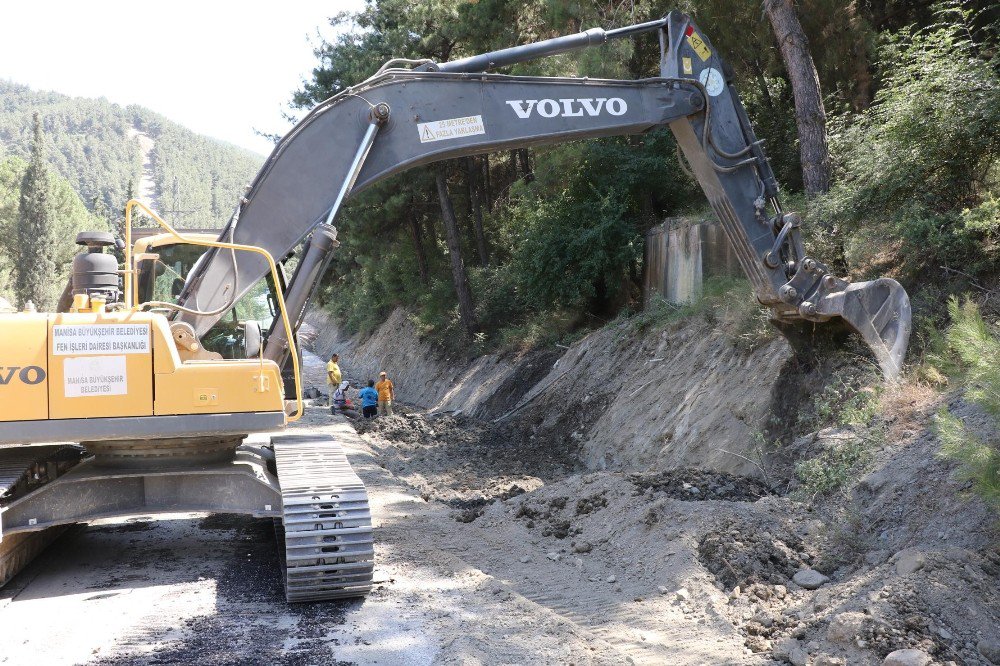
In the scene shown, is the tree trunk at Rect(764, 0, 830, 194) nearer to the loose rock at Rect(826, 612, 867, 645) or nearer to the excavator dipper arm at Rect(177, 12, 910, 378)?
the excavator dipper arm at Rect(177, 12, 910, 378)

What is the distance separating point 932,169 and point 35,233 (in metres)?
61.6

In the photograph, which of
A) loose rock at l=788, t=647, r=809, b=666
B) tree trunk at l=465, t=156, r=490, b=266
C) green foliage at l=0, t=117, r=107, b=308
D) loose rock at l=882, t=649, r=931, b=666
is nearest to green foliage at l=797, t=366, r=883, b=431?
loose rock at l=788, t=647, r=809, b=666

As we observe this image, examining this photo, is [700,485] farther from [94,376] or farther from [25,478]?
[25,478]

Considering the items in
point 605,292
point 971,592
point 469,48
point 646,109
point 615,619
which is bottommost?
point 615,619

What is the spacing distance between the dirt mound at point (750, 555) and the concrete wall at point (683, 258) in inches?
319

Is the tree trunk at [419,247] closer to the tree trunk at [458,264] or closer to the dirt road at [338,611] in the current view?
the tree trunk at [458,264]

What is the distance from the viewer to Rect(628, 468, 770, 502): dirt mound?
325 inches

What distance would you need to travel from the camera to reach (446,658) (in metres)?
5.20

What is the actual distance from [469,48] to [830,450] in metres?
17.3

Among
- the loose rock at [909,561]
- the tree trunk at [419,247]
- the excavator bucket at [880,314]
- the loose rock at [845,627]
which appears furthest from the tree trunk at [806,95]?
the tree trunk at [419,247]

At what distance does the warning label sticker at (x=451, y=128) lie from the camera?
830 cm

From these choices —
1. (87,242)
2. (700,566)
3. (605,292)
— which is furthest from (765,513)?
(605,292)

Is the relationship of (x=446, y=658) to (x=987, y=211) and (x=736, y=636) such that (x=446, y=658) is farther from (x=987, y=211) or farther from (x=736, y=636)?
(x=987, y=211)

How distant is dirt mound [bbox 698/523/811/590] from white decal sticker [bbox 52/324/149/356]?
4.54 meters
